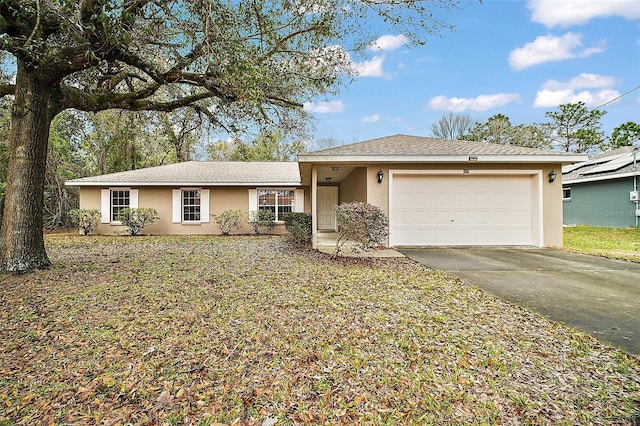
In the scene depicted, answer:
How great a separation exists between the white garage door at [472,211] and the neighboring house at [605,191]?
855cm

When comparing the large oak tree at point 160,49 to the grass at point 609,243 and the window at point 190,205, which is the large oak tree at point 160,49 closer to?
the window at point 190,205

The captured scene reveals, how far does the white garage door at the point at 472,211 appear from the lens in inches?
339

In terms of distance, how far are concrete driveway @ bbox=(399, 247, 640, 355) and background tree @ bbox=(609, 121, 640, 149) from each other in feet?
80.7

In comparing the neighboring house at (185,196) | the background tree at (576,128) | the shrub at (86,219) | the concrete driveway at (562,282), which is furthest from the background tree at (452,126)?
the shrub at (86,219)

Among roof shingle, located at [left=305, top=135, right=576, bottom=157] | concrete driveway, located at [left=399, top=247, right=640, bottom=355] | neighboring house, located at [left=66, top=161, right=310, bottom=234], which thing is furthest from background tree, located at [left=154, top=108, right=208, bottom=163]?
concrete driveway, located at [left=399, top=247, right=640, bottom=355]

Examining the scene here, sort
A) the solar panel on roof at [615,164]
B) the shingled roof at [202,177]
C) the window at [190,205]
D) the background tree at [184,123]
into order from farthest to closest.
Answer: the solar panel on roof at [615,164]
the window at [190,205]
the shingled roof at [202,177]
the background tree at [184,123]

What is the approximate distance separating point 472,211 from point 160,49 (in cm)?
844

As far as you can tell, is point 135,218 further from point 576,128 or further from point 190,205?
point 576,128

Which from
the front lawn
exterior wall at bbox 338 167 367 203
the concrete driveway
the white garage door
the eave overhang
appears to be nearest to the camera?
the front lawn

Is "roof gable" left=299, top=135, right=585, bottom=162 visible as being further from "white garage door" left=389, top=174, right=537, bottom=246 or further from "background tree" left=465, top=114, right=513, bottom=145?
"background tree" left=465, top=114, right=513, bottom=145

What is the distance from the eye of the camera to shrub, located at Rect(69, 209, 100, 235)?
12.8 meters

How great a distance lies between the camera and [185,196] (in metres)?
13.5

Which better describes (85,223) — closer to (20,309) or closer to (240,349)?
(20,309)

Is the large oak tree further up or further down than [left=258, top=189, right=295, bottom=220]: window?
further up
